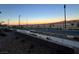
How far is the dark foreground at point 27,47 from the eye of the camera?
63.5ft

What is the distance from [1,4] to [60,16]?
1.07 m

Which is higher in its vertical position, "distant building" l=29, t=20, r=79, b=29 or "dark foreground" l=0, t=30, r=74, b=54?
"distant building" l=29, t=20, r=79, b=29

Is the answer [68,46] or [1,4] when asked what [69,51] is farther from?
[1,4]

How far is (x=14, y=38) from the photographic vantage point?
1942cm

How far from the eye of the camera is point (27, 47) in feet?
63.5

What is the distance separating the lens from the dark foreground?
19.3m

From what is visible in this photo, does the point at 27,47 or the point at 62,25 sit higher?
the point at 62,25
